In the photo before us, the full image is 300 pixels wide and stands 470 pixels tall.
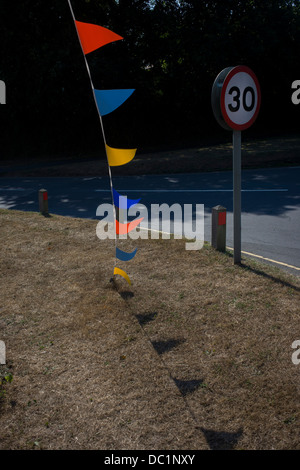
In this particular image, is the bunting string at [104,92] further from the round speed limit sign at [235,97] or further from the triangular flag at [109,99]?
the round speed limit sign at [235,97]

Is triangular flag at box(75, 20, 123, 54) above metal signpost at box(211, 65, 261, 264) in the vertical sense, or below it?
above

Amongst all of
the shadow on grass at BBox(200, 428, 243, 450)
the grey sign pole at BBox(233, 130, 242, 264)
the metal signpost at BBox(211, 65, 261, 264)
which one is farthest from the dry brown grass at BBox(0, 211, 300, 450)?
the metal signpost at BBox(211, 65, 261, 264)

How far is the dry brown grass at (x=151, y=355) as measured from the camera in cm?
326

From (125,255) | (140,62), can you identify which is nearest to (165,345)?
(125,255)

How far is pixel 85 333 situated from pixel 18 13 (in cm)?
2292

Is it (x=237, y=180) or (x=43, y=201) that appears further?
(x=43, y=201)

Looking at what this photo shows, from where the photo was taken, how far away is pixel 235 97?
19.4 ft

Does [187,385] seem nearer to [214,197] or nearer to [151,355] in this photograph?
[151,355]

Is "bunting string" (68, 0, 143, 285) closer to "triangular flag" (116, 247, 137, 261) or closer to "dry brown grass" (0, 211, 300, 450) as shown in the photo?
"triangular flag" (116, 247, 137, 261)

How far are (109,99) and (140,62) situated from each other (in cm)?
2089

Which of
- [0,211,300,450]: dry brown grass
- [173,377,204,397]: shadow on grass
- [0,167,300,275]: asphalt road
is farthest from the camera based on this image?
[0,167,300,275]: asphalt road

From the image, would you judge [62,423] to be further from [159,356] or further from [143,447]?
[159,356]

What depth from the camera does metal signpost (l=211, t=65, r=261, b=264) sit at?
5758 millimetres

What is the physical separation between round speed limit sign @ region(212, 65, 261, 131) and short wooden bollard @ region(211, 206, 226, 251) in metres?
1.42
